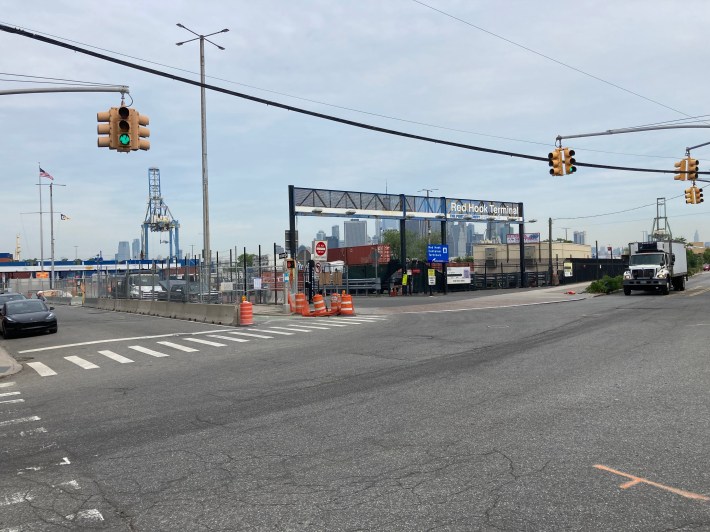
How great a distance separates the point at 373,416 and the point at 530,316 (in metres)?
16.1

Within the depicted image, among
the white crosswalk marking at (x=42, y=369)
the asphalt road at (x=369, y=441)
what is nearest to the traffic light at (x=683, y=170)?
the asphalt road at (x=369, y=441)

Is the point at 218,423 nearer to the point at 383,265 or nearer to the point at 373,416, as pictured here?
the point at 373,416

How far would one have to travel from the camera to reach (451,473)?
520 centimetres

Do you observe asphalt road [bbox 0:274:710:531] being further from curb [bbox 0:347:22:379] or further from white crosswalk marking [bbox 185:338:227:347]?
white crosswalk marking [bbox 185:338:227:347]

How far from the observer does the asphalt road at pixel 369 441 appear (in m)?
4.45

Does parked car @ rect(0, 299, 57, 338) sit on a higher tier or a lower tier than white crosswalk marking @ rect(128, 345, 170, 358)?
higher

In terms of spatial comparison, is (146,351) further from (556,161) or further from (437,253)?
(437,253)

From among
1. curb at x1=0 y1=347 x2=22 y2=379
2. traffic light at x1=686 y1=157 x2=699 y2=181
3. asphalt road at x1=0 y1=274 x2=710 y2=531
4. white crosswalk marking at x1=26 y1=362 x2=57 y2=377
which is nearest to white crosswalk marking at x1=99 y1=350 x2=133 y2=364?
asphalt road at x1=0 y1=274 x2=710 y2=531

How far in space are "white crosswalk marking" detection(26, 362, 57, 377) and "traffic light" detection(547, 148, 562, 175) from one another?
18.8 metres

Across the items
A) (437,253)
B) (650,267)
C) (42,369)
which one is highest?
(437,253)

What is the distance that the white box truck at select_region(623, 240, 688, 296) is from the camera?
33719 mm

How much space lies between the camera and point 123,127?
13.9 m

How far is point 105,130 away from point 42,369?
18.7 feet

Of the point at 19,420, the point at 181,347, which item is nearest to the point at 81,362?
the point at 181,347
